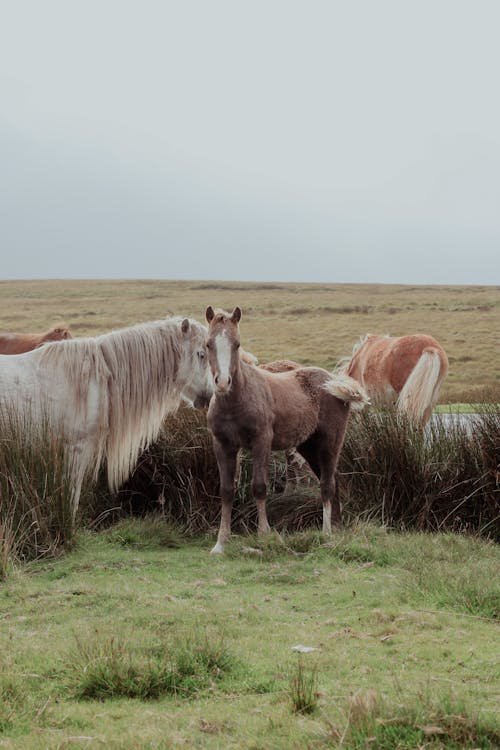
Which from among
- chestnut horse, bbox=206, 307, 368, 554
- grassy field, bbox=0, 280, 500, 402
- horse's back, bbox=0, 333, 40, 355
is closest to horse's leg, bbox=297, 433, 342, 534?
chestnut horse, bbox=206, 307, 368, 554

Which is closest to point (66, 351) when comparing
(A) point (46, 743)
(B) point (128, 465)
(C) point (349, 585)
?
(B) point (128, 465)

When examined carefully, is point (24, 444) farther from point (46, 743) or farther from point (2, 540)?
point (46, 743)

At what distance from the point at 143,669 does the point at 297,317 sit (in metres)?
50.5

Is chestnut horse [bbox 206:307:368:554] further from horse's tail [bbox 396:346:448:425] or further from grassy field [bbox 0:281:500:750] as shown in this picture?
horse's tail [bbox 396:346:448:425]

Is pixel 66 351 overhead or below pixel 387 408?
overhead

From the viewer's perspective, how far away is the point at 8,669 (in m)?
3.81

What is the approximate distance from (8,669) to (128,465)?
A: 12.2 feet

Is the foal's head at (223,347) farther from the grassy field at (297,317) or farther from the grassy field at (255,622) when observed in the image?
the grassy field at (297,317)

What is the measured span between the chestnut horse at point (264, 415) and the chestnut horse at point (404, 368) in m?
2.18

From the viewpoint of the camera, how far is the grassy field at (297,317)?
31628 mm

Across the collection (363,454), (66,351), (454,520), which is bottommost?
(454,520)

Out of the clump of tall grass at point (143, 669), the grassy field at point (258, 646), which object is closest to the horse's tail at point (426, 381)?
the grassy field at point (258, 646)

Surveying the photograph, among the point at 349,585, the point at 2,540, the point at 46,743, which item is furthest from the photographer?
the point at 2,540

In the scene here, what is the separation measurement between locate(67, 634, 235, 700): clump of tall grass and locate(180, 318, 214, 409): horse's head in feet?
13.0
